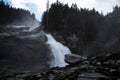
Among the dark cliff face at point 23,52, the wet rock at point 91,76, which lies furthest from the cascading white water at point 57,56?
the wet rock at point 91,76

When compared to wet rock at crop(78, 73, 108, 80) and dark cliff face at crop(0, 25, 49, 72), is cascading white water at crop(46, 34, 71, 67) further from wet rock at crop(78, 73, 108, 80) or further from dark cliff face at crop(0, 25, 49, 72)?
wet rock at crop(78, 73, 108, 80)

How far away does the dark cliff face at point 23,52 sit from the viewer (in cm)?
5431

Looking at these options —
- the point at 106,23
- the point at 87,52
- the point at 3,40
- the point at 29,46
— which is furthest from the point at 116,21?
the point at 3,40

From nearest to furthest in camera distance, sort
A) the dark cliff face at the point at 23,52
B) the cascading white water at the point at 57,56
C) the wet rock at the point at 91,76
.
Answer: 1. the wet rock at the point at 91,76
2. the dark cliff face at the point at 23,52
3. the cascading white water at the point at 57,56

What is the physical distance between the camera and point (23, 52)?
56.9m

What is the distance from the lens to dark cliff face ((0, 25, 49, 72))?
54.3 m

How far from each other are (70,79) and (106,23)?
234 feet

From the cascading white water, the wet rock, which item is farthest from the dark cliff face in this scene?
the wet rock

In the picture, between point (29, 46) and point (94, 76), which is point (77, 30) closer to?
point (29, 46)

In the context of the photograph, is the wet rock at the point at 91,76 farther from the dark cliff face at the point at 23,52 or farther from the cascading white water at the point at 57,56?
the dark cliff face at the point at 23,52

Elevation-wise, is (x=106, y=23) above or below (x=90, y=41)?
above

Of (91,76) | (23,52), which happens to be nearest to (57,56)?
(23,52)

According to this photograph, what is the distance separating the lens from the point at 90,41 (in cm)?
8231

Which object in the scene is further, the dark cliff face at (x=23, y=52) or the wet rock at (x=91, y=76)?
the dark cliff face at (x=23, y=52)
